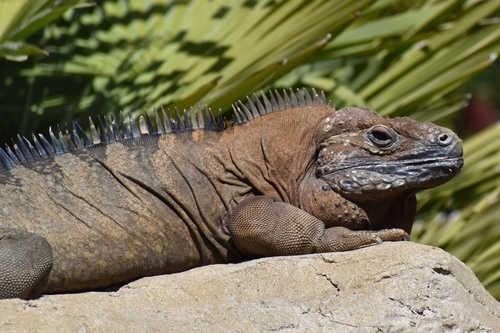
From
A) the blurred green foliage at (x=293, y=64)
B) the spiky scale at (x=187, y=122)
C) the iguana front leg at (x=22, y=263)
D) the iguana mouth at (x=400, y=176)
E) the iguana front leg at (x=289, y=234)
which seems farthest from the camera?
the blurred green foliage at (x=293, y=64)

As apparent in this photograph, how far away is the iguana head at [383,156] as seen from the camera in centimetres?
462

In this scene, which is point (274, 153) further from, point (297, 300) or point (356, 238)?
point (297, 300)

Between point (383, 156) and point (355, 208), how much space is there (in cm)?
31

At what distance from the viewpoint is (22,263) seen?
3908 millimetres

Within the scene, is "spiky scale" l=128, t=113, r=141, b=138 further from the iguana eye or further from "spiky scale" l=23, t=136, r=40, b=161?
the iguana eye

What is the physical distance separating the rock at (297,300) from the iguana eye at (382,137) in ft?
2.22

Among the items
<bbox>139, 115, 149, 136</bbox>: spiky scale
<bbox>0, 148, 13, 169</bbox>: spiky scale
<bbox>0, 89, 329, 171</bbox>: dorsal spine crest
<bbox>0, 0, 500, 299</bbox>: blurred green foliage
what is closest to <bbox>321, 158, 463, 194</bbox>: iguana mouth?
<bbox>0, 89, 329, 171</bbox>: dorsal spine crest

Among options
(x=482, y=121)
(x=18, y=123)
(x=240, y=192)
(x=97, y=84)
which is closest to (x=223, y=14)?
(x=97, y=84)

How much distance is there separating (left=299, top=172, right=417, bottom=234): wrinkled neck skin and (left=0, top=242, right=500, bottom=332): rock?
0.41m

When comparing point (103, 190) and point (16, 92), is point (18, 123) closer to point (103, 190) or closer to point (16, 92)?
point (16, 92)

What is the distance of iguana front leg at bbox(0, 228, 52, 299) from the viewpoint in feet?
12.7

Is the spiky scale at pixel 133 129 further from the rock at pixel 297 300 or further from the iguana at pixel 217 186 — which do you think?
the rock at pixel 297 300

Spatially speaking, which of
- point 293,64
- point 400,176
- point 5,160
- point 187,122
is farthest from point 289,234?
point 293,64

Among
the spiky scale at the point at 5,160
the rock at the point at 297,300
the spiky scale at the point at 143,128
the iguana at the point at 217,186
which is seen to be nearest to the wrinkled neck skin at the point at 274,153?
the iguana at the point at 217,186
